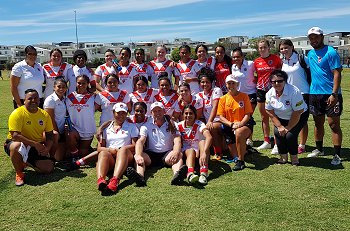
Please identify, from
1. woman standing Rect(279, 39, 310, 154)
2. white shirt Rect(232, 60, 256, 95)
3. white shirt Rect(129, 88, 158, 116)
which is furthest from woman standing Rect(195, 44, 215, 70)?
woman standing Rect(279, 39, 310, 154)

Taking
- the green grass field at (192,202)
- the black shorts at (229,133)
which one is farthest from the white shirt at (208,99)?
the green grass field at (192,202)

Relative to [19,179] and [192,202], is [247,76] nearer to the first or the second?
[192,202]

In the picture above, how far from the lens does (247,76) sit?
6.84 m

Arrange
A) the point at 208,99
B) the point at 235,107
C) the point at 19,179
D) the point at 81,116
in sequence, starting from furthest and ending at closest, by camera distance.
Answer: the point at 208,99 → the point at 81,116 → the point at 235,107 → the point at 19,179

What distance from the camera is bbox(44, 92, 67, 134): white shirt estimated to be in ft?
20.2

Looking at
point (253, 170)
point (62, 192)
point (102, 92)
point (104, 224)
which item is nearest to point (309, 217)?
point (253, 170)

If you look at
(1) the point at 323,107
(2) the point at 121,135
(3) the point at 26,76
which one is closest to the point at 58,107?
(3) the point at 26,76

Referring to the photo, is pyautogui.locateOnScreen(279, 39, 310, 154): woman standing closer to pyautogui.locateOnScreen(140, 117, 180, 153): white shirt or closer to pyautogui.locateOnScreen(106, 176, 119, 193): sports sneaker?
pyautogui.locateOnScreen(140, 117, 180, 153): white shirt

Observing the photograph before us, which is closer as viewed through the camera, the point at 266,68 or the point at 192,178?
the point at 192,178

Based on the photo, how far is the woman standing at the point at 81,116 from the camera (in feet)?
20.5

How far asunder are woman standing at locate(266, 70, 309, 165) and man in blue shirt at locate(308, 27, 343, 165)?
0.35 metres

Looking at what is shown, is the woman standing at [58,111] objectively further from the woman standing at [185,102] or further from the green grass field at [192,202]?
the woman standing at [185,102]

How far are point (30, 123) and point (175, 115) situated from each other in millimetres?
2338

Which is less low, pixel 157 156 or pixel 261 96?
pixel 261 96
